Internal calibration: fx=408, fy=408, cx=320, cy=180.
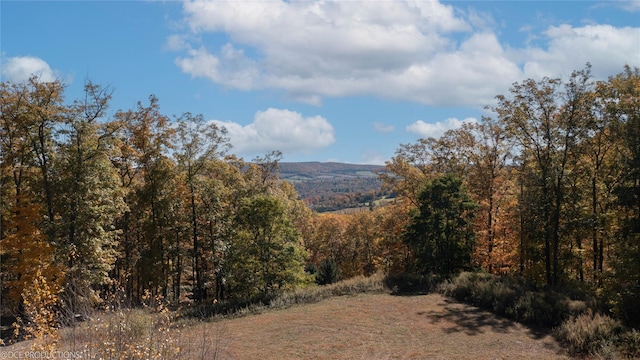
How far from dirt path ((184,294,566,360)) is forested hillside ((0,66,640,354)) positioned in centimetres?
342

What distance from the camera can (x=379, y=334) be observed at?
16.5 metres

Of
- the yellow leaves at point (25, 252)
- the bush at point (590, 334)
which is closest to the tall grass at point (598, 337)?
the bush at point (590, 334)

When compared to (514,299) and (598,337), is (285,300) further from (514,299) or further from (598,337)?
(598,337)

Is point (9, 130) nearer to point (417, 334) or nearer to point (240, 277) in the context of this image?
point (240, 277)

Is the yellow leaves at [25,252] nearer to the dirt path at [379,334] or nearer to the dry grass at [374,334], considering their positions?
the dry grass at [374,334]

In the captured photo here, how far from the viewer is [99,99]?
67.5 ft

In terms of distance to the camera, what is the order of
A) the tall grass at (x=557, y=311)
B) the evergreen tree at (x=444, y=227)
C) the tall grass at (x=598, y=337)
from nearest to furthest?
the tall grass at (x=598, y=337)
the tall grass at (x=557, y=311)
the evergreen tree at (x=444, y=227)

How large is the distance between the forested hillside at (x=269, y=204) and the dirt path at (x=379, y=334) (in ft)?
11.2

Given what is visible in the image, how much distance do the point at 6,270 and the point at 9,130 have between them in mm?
6657

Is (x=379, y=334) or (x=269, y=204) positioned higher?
(x=269, y=204)

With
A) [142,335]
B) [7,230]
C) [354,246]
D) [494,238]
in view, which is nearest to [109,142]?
[7,230]

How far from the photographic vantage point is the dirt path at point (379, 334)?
1432 cm

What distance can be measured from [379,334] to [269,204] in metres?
10.3

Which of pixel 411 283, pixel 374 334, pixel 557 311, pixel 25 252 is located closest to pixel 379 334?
pixel 374 334
